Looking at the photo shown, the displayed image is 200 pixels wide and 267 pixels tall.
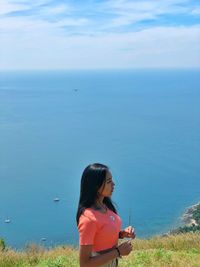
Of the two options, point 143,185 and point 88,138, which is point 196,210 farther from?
point 88,138

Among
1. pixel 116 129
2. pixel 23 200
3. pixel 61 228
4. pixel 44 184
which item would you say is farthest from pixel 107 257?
pixel 116 129

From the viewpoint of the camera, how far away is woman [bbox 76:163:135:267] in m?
2.37

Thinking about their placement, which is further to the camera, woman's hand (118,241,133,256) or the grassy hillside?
the grassy hillside

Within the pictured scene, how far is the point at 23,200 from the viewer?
48438mm

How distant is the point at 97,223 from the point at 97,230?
0.04m

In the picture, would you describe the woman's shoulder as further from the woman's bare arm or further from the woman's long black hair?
the woman's bare arm

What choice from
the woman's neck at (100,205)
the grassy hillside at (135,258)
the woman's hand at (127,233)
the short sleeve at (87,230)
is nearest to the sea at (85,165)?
the grassy hillside at (135,258)

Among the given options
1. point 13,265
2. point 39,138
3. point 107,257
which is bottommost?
point 39,138

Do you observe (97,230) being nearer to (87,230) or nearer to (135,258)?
(87,230)

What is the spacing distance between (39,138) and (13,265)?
73.8m

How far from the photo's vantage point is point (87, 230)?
2.38 m

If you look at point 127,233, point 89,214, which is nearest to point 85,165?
point 127,233

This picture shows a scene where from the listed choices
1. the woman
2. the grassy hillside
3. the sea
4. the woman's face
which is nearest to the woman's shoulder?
the woman

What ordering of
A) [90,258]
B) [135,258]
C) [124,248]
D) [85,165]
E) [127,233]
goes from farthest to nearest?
[85,165], [135,258], [127,233], [124,248], [90,258]
